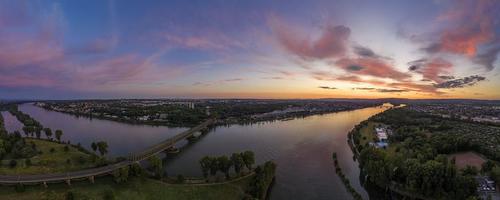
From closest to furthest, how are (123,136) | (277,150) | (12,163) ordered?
(12,163)
(277,150)
(123,136)

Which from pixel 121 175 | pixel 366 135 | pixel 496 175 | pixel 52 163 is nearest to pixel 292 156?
pixel 496 175

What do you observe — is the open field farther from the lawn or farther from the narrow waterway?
the narrow waterway

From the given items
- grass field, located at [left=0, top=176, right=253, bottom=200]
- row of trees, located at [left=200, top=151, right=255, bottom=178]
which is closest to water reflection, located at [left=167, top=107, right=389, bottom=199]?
row of trees, located at [left=200, top=151, right=255, bottom=178]

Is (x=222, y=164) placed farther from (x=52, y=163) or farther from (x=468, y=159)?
(x=468, y=159)

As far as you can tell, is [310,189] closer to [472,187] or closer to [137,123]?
[472,187]

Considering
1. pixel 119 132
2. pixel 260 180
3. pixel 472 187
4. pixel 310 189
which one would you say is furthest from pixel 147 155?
pixel 472 187

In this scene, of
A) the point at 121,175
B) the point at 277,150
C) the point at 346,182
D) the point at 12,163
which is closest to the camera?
the point at 121,175

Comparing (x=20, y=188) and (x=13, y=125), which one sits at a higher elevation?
(x=13, y=125)

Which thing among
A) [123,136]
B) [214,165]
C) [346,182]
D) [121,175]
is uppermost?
[214,165]
